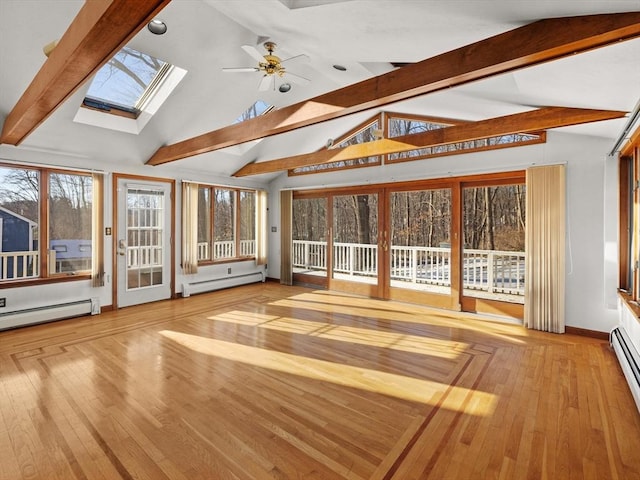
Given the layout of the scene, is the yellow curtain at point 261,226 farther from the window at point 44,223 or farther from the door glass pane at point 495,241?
the door glass pane at point 495,241

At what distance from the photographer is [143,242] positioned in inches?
227

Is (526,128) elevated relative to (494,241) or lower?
elevated

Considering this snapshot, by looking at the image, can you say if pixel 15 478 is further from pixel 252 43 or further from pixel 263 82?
pixel 252 43

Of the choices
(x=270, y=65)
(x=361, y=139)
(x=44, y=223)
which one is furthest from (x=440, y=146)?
(x=44, y=223)

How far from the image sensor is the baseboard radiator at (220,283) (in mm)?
6339

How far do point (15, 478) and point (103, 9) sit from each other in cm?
248

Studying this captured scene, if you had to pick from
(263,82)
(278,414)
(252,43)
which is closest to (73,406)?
(278,414)

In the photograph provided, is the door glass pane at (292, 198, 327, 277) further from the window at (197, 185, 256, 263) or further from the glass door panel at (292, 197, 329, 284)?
the window at (197, 185, 256, 263)

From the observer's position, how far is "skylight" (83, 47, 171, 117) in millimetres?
3891

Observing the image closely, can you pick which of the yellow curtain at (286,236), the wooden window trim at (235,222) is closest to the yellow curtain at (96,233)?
the wooden window trim at (235,222)

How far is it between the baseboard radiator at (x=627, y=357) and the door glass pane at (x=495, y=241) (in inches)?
55.5

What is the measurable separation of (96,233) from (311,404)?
177 inches

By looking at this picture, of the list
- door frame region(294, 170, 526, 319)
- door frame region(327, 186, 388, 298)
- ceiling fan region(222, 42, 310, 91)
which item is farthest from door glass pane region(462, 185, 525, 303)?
ceiling fan region(222, 42, 310, 91)

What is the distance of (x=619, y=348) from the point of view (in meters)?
3.38
